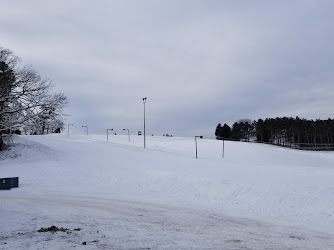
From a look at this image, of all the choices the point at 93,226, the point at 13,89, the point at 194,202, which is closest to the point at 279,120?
the point at 13,89

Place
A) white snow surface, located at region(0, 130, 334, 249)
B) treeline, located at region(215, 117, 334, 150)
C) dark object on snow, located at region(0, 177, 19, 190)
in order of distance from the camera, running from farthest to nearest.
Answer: treeline, located at region(215, 117, 334, 150) → dark object on snow, located at region(0, 177, 19, 190) → white snow surface, located at region(0, 130, 334, 249)

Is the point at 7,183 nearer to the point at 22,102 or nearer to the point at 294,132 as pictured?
the point at 22,102

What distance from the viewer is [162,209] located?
14.2 meters

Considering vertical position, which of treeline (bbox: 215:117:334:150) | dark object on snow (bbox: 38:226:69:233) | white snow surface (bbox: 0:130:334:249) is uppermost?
treeline (bbox: 215:117:334:150)

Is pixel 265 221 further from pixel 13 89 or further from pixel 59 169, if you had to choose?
pixel 13 89

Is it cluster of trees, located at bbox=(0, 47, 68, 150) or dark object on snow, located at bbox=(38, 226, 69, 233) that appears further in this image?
cluster of trees, located at bbox=(0, 47, 68, 150)

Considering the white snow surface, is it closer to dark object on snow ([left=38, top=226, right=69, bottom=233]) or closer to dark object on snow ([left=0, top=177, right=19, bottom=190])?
dark object on snow ([left=38, top=226, right=69, bottom=233])

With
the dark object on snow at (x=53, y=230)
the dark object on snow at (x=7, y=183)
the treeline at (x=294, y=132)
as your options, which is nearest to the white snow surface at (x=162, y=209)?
the dark object on snow at (x=53, y=230)

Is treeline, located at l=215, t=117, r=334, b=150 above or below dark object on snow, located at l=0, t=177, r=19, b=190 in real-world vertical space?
above

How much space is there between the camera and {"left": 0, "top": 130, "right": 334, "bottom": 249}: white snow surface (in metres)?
8.20

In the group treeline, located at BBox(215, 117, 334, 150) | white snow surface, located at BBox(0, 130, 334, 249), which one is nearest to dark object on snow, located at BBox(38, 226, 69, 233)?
white snow surface, located at BBox(0, 130, 334, 249)

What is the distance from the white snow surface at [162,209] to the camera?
8203 mm

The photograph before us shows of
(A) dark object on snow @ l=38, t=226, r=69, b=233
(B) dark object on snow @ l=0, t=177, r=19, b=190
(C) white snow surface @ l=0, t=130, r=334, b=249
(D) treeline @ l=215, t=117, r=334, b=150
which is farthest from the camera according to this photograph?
(D) treeline @ l=215, t=117, r=334, b=150

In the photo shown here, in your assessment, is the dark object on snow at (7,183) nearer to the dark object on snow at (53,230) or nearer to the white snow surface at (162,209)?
the white snow surface at (162,209)
